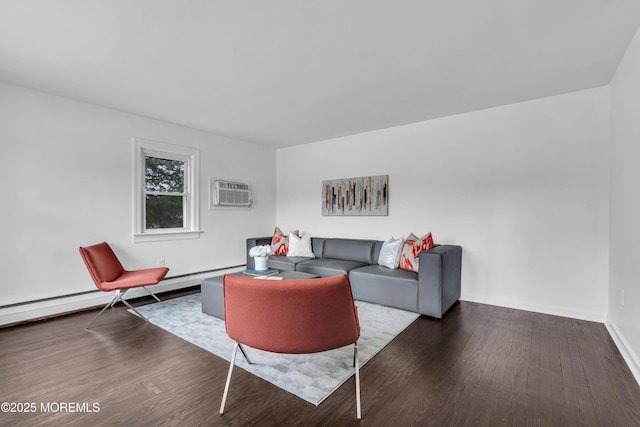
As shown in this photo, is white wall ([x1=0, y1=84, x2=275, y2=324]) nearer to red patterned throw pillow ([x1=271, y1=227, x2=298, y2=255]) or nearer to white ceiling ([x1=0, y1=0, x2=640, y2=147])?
white ceiling ([x1=0, y1=0, x2=640, y2=147])

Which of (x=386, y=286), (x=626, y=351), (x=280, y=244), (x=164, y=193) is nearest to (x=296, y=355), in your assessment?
(x=386, y=286)

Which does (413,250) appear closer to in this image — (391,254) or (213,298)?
(391,254)

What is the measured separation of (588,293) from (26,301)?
5873 mm

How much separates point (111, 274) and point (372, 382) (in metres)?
2.99

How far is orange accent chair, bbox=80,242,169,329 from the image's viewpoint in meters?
2.96

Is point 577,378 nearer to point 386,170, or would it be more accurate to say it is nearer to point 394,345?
point 394,345

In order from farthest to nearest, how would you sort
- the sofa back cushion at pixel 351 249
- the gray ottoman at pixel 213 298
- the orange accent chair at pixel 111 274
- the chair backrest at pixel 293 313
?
the sofa back cushion at pixel 351 249 < the gray ottoman at pixel 213 298 < the orange accent chair at pixel 111 274 < the chair backrest at pixel 293 313

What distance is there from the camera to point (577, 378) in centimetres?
201

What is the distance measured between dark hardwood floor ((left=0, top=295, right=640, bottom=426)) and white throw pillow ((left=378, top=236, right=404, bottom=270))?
1.08m

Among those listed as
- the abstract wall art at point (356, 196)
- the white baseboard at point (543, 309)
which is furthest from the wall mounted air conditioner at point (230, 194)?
the white baseboard at point (543, 309)

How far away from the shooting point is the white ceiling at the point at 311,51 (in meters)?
1.88

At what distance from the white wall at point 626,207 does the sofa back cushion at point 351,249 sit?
2488 millimetres

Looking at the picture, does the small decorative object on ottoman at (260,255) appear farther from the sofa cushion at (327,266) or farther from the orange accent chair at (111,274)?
the orange accent chair at (111,274)

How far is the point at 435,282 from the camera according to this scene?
10.2ft
